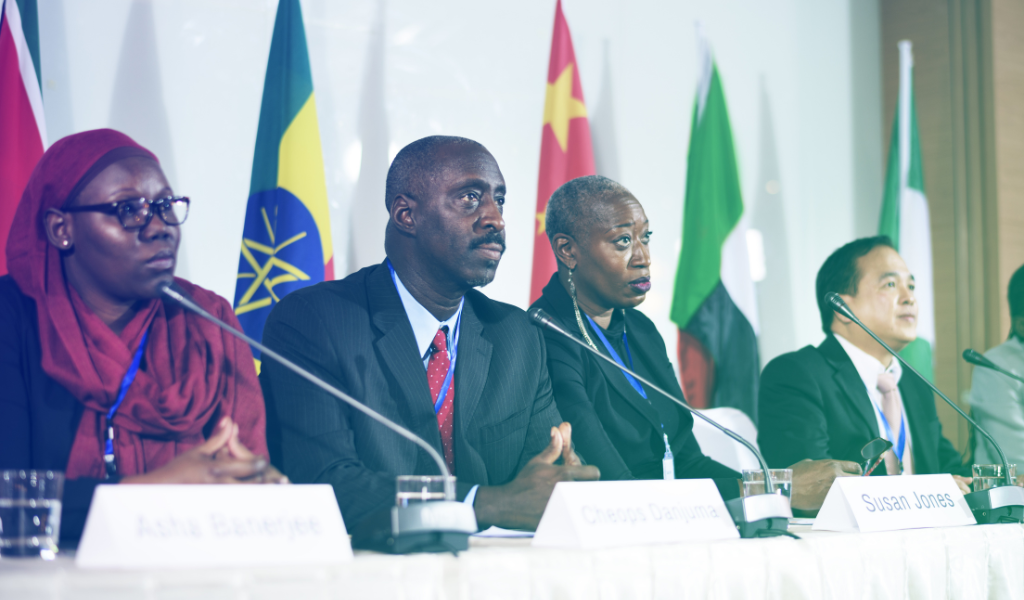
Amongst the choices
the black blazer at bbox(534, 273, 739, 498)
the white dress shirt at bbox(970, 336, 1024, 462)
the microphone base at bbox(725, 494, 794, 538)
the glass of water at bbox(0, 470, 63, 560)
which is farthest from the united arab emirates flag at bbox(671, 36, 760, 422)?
the glass of water at bbox(0, 470, 63, 560)

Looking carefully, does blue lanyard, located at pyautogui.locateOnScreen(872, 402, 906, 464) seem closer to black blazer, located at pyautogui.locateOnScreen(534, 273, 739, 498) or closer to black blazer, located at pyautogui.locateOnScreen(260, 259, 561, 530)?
black blazer, located at pyautogui.locateOnScreen(534, 273, 739, 498)

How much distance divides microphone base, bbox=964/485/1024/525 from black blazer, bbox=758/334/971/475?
26.8 inches

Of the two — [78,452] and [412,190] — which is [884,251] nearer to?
[412,190]

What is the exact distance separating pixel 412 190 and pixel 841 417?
66.1 inches

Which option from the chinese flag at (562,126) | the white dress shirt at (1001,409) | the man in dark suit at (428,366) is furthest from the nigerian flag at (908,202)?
the man in dark suit at (428,366)

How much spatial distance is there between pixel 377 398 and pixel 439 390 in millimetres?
199

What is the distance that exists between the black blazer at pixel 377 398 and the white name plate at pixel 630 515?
278 mm

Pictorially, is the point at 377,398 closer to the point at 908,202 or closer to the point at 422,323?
the point at 422,323

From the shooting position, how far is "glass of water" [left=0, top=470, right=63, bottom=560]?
1276 mm

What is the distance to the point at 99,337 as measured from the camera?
5.92ft

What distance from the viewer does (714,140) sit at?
413 centimetres

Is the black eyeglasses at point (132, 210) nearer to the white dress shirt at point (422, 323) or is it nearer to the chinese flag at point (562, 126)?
the white dress shirt at point (422, 323)

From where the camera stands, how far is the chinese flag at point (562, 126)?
3.74 meters

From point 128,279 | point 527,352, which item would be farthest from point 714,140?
point 128,279
